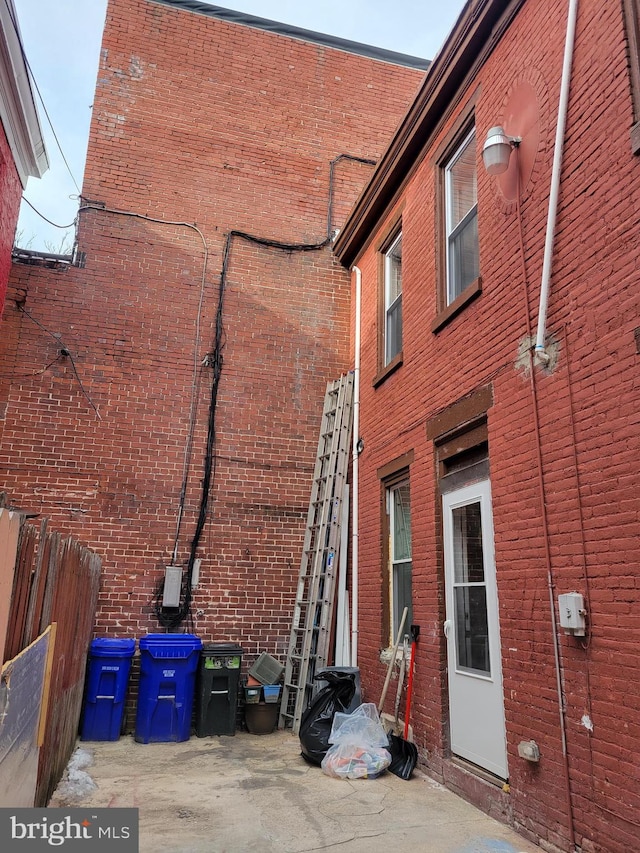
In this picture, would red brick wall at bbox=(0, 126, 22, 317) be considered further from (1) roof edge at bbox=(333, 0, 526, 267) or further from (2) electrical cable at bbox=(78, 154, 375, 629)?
(1) roof edge at bbox=(333, 0, 526, 267)

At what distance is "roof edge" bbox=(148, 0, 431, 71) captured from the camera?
10.3 metres

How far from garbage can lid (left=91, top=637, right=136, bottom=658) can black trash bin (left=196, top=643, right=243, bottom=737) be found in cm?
81

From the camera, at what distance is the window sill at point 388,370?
7277 millimetres

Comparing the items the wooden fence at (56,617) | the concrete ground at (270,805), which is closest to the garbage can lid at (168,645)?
the wooden fence at (56,617)

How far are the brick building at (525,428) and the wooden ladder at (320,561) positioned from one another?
0.73 metres

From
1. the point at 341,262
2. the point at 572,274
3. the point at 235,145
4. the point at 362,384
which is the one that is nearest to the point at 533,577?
the point at 572,274

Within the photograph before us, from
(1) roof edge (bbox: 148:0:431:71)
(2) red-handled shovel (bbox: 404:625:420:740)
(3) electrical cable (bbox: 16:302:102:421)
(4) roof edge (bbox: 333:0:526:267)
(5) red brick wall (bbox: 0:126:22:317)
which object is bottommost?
(2) red-handled shovel (bbox: 404:625:420:740)

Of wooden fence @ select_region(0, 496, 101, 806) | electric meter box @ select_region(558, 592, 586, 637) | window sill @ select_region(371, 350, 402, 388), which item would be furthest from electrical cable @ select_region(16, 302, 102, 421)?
electric meter box @ select_region(558, 592, 586, 637)

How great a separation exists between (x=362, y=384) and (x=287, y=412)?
1143mm

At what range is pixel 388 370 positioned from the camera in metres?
7.54

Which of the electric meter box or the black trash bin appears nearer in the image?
the electric meter box

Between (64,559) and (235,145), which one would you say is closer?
(64,559)

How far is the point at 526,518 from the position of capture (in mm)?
4523

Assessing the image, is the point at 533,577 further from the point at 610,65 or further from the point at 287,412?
the point at 287,412
